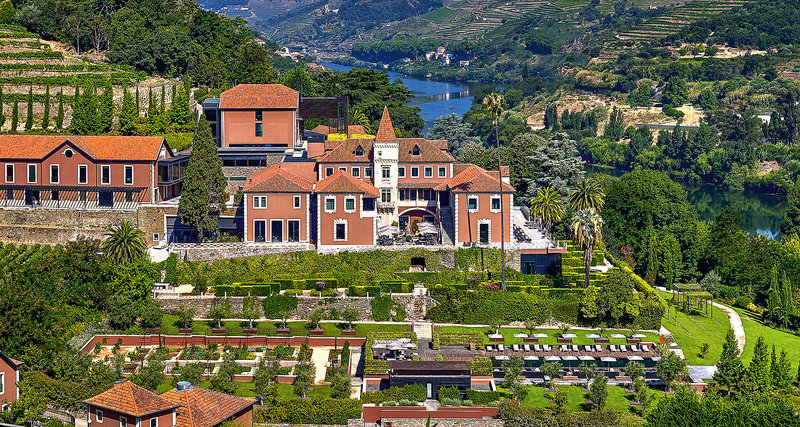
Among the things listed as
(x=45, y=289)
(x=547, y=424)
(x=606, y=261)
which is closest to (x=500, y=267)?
(x=606, y=261)

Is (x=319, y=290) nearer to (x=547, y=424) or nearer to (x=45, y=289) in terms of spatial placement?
(x=45, y=289)

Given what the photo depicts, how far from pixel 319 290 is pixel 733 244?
34403 millimetres

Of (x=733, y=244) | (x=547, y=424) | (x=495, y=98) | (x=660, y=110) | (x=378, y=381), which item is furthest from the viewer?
(x=660, y=110)

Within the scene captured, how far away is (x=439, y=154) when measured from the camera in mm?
83562

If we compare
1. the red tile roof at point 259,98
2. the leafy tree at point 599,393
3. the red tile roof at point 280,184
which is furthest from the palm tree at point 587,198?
the red tile roof at point 259,98

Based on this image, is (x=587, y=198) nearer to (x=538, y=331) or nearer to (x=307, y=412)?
(x=538, y=331)

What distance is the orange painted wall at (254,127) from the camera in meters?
90.3

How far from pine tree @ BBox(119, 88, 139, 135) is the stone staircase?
28160 mm

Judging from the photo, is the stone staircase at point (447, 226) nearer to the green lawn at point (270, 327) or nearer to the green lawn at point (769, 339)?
the green lawn at point (270, 327)

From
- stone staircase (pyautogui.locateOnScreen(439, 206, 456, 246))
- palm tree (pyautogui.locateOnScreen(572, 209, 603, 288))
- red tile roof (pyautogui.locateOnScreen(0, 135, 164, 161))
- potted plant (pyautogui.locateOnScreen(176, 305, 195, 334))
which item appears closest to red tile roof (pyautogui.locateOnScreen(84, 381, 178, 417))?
potted plant (pyautogui.locateOnScreen(176, 305, 195, 334))

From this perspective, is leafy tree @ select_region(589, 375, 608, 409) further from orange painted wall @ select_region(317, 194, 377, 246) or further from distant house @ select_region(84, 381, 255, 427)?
orange painted wall @ select_region(317, 194, 377, 246)

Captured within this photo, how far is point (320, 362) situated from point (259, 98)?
105ft

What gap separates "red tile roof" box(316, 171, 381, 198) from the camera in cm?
7594

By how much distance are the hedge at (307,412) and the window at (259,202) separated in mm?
21440
